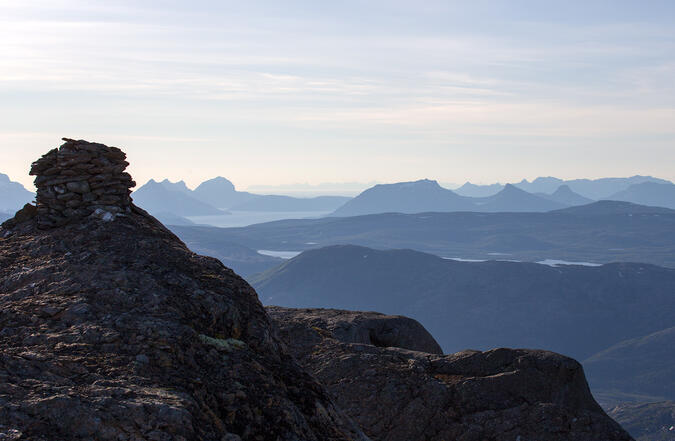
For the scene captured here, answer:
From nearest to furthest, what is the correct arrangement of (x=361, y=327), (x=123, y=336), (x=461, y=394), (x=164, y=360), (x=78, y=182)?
(x=164, y=360) → (x=123, y=336) → (x=78, y=182) → (x=461, y=394) → (x=361, y=327)

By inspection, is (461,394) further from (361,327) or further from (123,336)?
(123,336)

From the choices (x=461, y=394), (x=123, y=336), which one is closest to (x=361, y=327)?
(x=461, y=394)

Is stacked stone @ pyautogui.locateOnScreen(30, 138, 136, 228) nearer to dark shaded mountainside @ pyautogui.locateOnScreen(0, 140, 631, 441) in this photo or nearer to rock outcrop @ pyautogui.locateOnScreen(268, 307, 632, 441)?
dark shaded mountainside @ pyautogui.locateOnScreen(0, 140, 631, 441)

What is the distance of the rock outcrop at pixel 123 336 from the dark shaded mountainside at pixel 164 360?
0.04 meters

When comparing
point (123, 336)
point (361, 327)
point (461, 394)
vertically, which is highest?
point (123, 336)

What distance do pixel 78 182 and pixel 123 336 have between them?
271 inches

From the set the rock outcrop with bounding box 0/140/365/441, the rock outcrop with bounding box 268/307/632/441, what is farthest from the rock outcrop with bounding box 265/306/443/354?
the rock outcrop with bounding box 0/140/365/441

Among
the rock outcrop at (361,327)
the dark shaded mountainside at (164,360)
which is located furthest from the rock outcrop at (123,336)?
the rock outcrop at (361,327)

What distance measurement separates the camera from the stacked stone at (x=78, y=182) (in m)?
19.0

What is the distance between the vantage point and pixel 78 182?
19.1 m

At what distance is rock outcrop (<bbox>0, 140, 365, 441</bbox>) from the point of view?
11.5 meters

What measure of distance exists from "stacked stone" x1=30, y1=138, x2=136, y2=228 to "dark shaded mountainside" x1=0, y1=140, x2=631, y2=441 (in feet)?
0.14

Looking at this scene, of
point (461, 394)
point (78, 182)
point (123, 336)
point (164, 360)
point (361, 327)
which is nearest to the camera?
point (164, 360)

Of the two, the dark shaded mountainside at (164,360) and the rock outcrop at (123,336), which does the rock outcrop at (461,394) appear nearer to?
the dark shaded mountainside at (164,360)
